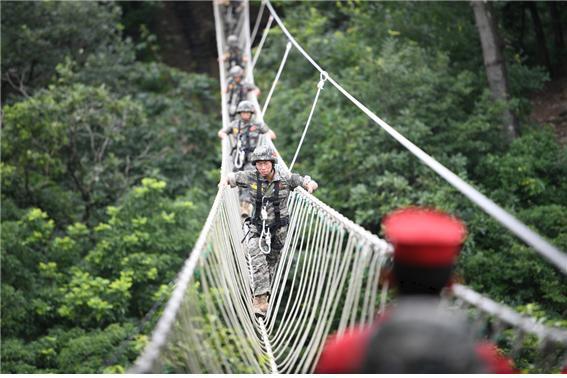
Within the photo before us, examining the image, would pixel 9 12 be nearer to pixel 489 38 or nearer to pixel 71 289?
pixel 71 289

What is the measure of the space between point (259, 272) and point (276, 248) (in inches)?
12.9

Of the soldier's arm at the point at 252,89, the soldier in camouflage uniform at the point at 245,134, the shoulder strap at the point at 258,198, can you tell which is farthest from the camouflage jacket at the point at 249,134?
the soldier's arm at the point at 252,89

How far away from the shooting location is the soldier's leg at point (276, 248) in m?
5.24

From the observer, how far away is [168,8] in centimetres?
1880

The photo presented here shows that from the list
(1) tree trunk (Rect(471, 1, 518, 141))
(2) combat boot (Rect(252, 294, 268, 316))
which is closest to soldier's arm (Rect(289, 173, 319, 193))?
(2) combat boot (Rect(252, 294, 268, 316))

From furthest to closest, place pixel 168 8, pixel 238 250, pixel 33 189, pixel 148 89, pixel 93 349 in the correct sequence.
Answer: pixel 168 8, pixel 148 89, pixel 33 189, pixel 93 349, pixel 238 250

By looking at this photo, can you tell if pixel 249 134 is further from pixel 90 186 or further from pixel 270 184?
pixel 90 186

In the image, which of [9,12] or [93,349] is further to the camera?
[9,12]

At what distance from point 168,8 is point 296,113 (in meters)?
8.25

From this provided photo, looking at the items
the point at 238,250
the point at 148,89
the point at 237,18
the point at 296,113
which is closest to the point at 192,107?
the point at 148,89

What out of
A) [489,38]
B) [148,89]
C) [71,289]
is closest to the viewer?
[71,289]

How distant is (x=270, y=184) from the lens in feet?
17.0

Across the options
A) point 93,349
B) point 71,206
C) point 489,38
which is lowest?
point 93,349

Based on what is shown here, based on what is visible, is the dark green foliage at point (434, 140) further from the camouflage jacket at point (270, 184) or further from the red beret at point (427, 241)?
the red beret at point (427, 241)
